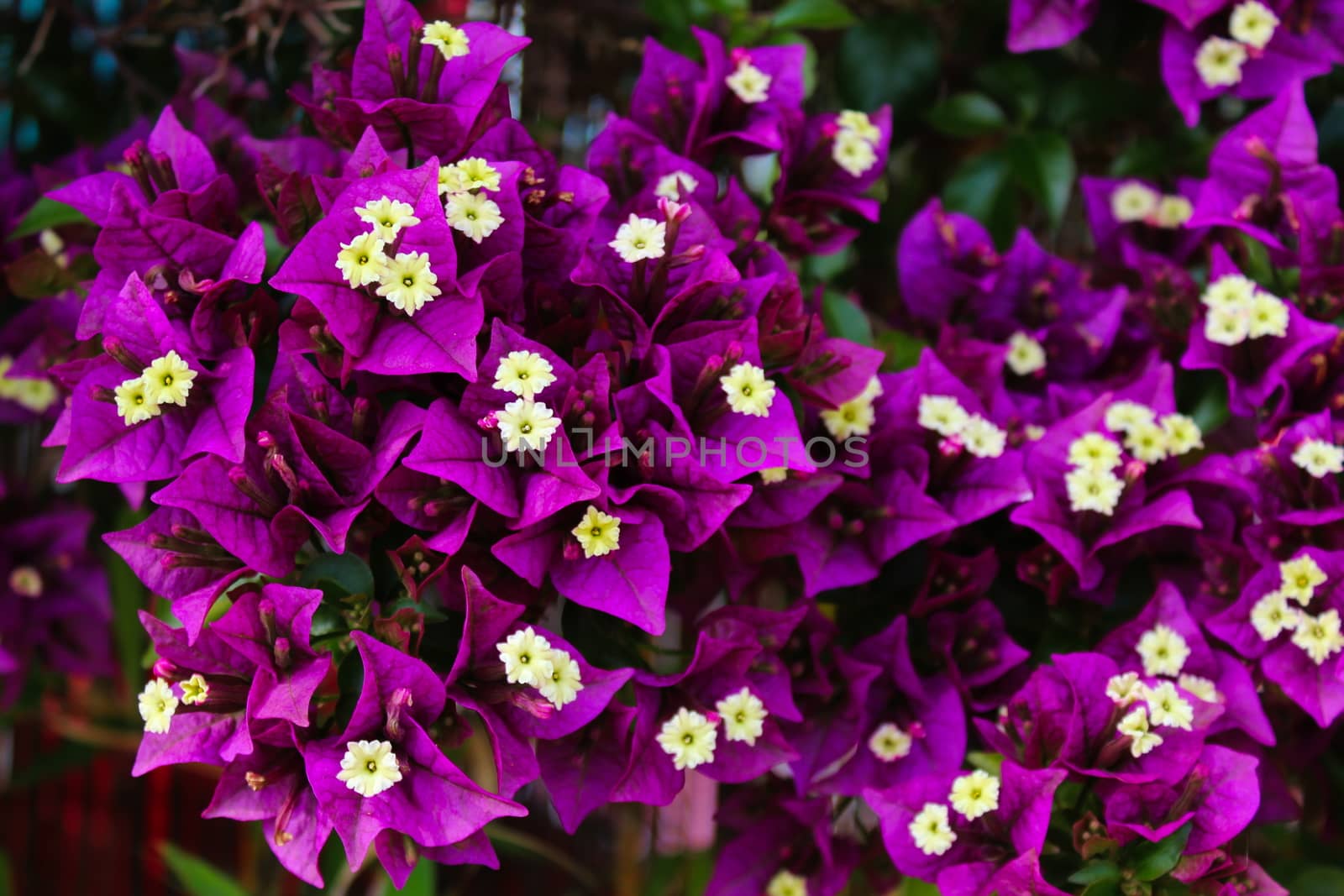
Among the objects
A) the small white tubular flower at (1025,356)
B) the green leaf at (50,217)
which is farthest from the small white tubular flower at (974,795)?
the green leaf at (50,217)

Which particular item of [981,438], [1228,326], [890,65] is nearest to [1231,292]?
[1228,326]

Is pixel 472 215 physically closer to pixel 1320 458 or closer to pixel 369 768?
pixel 369 768

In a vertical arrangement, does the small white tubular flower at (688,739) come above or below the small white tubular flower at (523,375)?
below

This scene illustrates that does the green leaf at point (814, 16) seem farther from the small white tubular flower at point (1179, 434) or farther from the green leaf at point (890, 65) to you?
the small white tubular flower at point (1179, 434)

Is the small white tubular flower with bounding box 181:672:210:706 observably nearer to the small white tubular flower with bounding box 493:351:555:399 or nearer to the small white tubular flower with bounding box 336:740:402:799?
the small white tubular flower with bounding box 336:740:402:799

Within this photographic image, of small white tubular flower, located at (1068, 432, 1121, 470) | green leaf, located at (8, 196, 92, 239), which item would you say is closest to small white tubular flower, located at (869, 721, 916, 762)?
small white tubular flower, located at (1068, 432, 1121, 470)

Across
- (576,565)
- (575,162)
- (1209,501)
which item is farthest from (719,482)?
(575,162)

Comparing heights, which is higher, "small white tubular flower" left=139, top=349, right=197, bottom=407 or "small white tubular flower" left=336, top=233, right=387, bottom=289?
"small white tubular flower" left=336, top=233, right=387, bottom=289

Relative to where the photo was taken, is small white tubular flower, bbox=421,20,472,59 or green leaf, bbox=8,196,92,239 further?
green leaf, bbox=8,196,92,239
